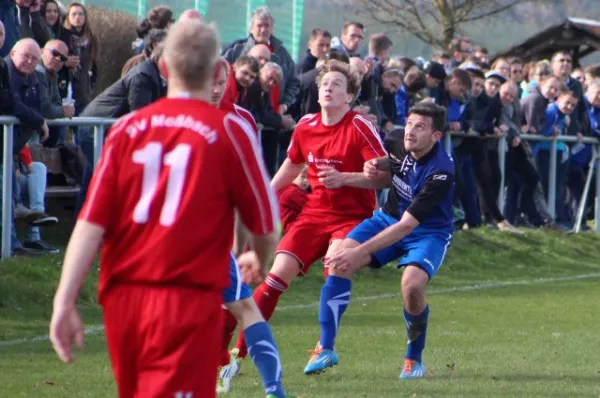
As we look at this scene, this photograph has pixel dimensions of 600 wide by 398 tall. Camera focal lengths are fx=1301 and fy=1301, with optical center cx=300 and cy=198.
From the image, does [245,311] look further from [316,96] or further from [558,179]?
[558,179]

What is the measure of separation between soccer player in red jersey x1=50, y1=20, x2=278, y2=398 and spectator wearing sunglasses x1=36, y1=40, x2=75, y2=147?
25.2ft

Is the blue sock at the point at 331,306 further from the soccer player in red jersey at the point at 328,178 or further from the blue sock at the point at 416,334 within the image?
the blue sock at the point at 416,334

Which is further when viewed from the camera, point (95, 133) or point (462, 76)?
point (462, 76)

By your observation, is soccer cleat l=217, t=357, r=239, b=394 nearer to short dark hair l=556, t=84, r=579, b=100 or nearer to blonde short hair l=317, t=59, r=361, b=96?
blonde short hair l=317, t=59, r=361, b=96

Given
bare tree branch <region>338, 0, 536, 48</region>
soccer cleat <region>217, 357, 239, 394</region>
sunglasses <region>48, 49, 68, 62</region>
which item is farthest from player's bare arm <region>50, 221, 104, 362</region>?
bare tree branch <region>338, 0, 536, 48</region>

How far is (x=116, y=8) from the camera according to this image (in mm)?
20703

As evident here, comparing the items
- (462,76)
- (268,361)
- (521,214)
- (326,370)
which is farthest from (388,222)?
(521,214)

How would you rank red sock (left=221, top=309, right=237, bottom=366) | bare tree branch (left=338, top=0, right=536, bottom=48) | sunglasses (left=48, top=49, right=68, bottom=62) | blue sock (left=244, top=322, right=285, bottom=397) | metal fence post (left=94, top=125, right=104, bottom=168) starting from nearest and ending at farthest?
blue sock (left=244, top=322, right=285, bottom=397)
red sock (left=221, top=309, right=237, bottom=366)
metal fence post (left=94, top=125, right=104, bottom=168)
sunglasses (left=48, top=49, right=68, bottom=62)
bare tree branch (left=338, top=0, right=536, bottom=48)

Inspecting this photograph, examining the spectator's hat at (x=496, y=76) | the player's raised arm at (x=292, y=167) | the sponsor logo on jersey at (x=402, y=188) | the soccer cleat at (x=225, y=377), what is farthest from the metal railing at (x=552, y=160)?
the soccer cleat at (x=225, y=377)

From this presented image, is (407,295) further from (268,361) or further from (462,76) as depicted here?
(462,76)

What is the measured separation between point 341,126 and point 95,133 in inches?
171

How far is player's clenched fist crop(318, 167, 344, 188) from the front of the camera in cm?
876

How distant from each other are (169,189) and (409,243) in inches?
168

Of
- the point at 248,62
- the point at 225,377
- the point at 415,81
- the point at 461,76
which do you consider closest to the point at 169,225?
the point at 225,377
